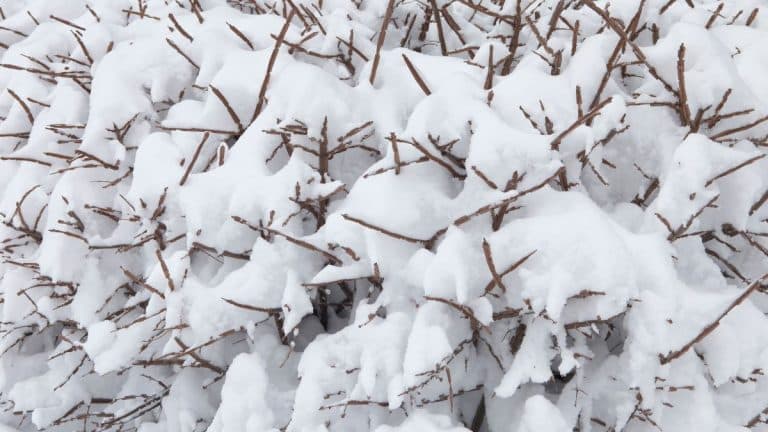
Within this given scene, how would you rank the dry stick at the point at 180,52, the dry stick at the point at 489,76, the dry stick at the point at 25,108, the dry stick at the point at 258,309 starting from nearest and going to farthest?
1. the dry stick at the point at 258,309
2. the dry stick at the point at 489,76
3. the dry stick at the point at 180,52
4. the dry stick at the point at 25,108

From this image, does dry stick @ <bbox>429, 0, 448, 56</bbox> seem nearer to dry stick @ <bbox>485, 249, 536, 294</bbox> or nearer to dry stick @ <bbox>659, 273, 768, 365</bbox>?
dry stick @ <bbox>485, 249, 536, 294</bbox>

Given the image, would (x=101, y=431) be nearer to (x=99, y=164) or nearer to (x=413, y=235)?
(x=99, y=164)

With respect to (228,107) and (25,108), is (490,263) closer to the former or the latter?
(228,107)

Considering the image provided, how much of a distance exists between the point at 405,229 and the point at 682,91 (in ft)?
2.49

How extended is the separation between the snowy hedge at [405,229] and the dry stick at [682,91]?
10 mm

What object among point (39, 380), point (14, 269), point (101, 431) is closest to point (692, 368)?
point (101, 431)

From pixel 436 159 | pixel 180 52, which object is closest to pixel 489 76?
pixel 436 159

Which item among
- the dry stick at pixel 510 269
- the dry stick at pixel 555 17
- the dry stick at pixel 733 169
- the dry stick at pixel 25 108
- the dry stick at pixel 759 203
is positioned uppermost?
the dry stick at pixel 555 17

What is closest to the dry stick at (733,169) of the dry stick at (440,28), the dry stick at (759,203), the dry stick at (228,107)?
the dry stick at (759,203)

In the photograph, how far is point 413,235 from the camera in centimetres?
143

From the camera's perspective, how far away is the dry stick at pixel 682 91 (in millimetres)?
1410

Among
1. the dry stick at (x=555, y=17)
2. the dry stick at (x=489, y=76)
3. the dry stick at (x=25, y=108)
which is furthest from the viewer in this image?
the dry stick at (x=25, y=108)

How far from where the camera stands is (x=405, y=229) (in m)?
1.43

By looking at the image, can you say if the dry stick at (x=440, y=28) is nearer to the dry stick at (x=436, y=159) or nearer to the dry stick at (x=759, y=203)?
the dry stick at (x=436, y=159)
